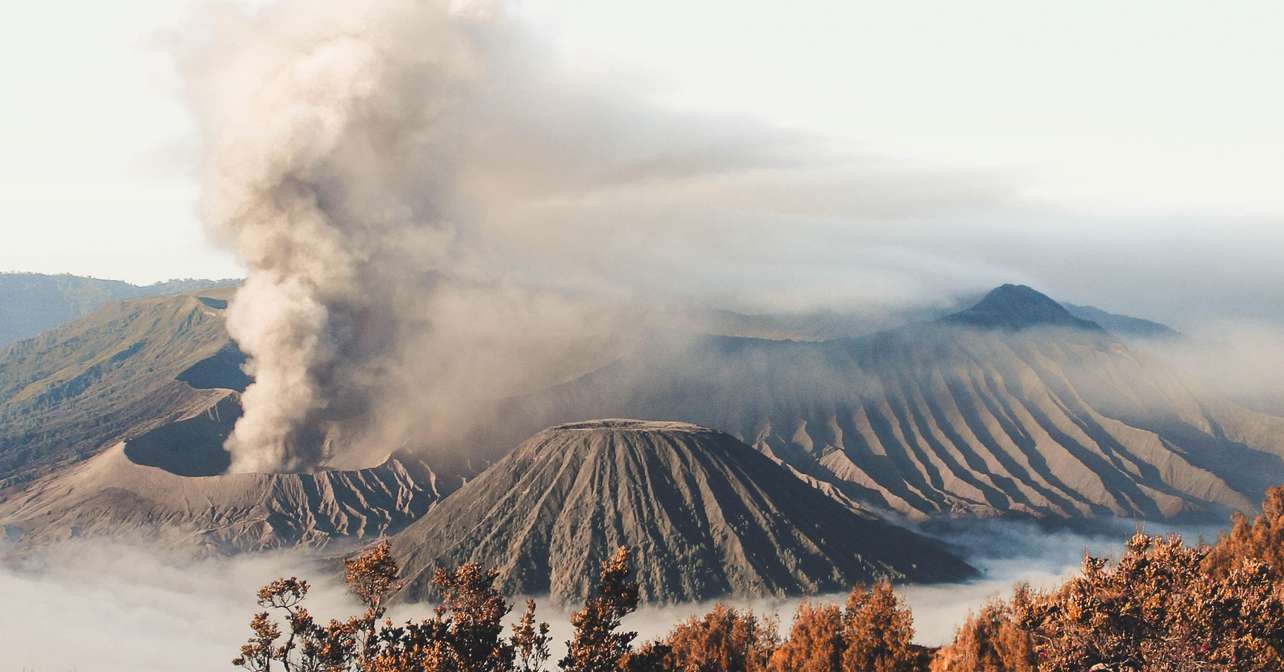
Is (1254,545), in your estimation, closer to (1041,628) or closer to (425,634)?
(1041,628)

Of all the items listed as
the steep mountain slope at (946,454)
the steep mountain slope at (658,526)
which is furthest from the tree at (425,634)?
the steep mountain slope at (946,454)

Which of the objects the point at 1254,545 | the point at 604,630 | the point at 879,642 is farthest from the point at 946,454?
the point at 604,630

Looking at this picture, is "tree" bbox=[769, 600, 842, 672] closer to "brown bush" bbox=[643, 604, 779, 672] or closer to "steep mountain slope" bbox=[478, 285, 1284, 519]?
"brown bush" bbox=[643, 604, 779, 672]

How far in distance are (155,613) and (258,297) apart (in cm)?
4858

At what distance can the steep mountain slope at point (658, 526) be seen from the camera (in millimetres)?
98250

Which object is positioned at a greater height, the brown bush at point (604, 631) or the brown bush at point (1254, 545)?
the brown bush at point (604, 631)

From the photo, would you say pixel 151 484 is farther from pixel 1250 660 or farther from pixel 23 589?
pixel 1250 660

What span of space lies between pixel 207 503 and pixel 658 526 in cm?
6731

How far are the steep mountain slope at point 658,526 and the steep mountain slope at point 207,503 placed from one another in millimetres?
22608

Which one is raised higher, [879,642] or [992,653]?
[879,642]

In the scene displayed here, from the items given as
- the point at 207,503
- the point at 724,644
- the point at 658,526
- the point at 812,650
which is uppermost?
the point at 207,503

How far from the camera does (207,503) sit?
13050cm

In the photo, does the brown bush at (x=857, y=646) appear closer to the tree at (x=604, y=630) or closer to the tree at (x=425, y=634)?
the tree at (x=604, y=630)

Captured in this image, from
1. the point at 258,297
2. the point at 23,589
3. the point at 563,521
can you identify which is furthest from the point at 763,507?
the point at 23,589
